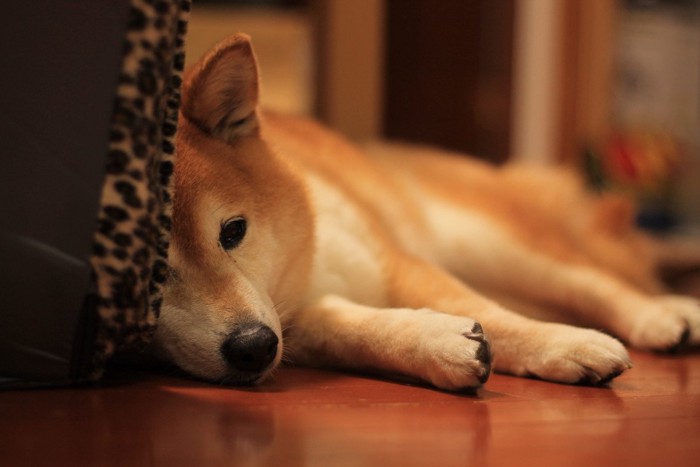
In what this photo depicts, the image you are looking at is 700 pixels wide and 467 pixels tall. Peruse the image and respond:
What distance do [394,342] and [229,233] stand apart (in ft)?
1.09

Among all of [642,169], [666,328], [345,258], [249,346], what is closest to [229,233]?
[249,346]

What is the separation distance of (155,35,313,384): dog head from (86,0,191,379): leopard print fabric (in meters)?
0.09

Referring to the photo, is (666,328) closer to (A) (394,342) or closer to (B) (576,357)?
(B) (576,357)

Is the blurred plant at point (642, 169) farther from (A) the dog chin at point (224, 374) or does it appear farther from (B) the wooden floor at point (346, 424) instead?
(A) the dog chin at point (224, 374)

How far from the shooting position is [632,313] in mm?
1839

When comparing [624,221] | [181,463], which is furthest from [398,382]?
[624,221]

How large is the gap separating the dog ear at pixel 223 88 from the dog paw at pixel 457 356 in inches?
21.7

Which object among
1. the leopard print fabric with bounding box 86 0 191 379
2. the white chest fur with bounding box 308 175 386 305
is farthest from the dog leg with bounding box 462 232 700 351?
the leopard print fabric with bounding box 86 0 191 379

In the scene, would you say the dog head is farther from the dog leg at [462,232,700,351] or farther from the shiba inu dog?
the dog leg at [462,232,700,351]

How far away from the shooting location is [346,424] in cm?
110

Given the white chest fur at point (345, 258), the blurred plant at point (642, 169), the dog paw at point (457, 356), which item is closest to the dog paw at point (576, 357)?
the dog paw at point (457, 356)

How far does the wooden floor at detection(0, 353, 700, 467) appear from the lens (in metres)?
0.96

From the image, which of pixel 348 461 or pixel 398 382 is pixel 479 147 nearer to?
pixel 398 382

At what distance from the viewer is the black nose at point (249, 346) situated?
125cm
